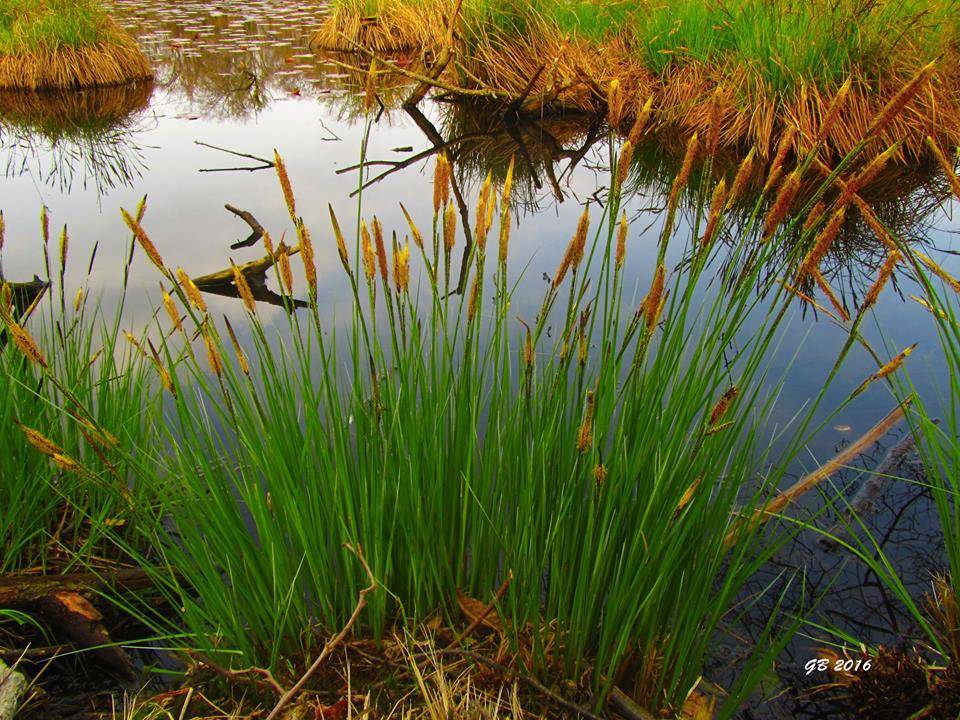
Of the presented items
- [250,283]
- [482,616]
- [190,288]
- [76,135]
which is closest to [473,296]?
[190,288]

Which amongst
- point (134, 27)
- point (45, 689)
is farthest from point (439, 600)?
point (134, 27)

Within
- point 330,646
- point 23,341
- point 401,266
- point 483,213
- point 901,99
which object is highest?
point 901,99

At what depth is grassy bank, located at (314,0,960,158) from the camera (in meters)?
5.00

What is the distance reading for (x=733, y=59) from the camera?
562 cm

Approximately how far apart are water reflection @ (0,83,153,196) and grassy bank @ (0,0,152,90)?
0.16 meters

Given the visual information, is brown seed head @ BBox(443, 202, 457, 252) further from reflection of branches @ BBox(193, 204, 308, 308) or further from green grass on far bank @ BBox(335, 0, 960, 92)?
green grass on far bank @ BBox(335, 0, 960, 92)

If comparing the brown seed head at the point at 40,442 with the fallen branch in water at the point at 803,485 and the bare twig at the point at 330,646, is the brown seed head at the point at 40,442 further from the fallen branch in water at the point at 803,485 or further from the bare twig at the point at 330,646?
the fallen branch in water at the point at 803,485

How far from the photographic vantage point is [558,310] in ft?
11.9

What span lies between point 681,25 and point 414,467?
574 centimetres

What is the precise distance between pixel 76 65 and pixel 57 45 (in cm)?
24

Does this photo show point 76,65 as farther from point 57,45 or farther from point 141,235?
point 141,235

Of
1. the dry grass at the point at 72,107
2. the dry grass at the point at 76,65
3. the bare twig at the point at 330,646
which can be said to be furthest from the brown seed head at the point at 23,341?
the dry grass at the point at 76,65

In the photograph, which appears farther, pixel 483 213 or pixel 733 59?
pixel 733 59

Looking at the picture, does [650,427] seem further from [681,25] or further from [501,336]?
[681,25]
